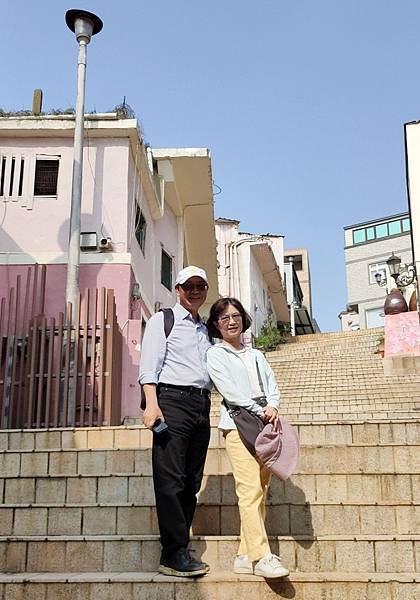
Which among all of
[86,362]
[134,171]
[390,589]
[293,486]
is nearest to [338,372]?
[134,171]

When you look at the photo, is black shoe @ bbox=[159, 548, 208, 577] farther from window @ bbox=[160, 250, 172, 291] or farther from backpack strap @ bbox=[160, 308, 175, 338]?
window @ bbox=[160, 250, 172, 291]

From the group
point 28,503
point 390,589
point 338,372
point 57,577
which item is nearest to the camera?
point 390,589

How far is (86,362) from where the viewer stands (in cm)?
846

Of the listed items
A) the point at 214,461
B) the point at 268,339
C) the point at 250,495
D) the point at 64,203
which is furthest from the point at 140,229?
the point at 268,339

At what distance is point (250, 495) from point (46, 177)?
8.85 metres

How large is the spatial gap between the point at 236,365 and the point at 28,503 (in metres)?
1.97

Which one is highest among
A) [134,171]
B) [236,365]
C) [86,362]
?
[134,171]

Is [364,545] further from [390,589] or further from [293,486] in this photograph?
[293,486]

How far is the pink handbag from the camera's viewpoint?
412 cm

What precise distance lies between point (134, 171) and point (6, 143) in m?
2.18

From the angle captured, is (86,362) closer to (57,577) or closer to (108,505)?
(108,505)

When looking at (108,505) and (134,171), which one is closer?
(108,505)

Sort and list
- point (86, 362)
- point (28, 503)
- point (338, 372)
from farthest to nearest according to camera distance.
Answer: point (338, 372), point (86, 362), point (28, 503)

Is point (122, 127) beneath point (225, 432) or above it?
above
